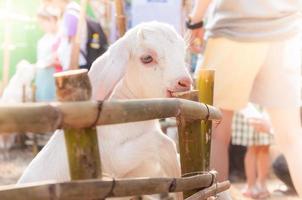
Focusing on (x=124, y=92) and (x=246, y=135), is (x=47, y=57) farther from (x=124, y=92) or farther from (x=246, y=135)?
(x=124, y=92)

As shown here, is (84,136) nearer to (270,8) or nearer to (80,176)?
(80,176)

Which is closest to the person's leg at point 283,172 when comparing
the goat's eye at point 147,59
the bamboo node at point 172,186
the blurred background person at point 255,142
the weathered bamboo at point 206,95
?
the blurred background person at point 255,142

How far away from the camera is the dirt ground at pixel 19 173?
554cm

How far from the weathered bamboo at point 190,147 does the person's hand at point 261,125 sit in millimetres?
3523

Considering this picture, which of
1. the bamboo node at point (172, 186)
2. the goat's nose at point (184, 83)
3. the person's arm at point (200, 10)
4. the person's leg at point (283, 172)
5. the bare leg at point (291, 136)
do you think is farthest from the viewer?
the person's leg at point (283, 172)

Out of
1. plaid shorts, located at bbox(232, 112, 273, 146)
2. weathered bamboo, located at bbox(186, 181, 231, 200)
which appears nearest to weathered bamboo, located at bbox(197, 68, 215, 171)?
weathered bamboo, located at bbox(186, 181, 231, 200)

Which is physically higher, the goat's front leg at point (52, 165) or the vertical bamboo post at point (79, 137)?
the vertical bamboo post at point (79, 137)

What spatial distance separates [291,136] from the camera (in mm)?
3326

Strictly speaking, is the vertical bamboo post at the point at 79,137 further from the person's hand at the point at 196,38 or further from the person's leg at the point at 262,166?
the person's leg at the point at 262,166

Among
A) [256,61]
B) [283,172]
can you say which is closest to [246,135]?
[283,172]

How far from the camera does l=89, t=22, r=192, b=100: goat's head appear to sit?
8.10ft

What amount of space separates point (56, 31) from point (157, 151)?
468cm

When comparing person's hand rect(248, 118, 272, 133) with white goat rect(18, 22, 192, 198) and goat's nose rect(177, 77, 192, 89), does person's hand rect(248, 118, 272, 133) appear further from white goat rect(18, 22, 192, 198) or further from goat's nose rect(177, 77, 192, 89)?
goat's nose rect(177, 77, 192, 89)

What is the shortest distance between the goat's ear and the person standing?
982 mm
